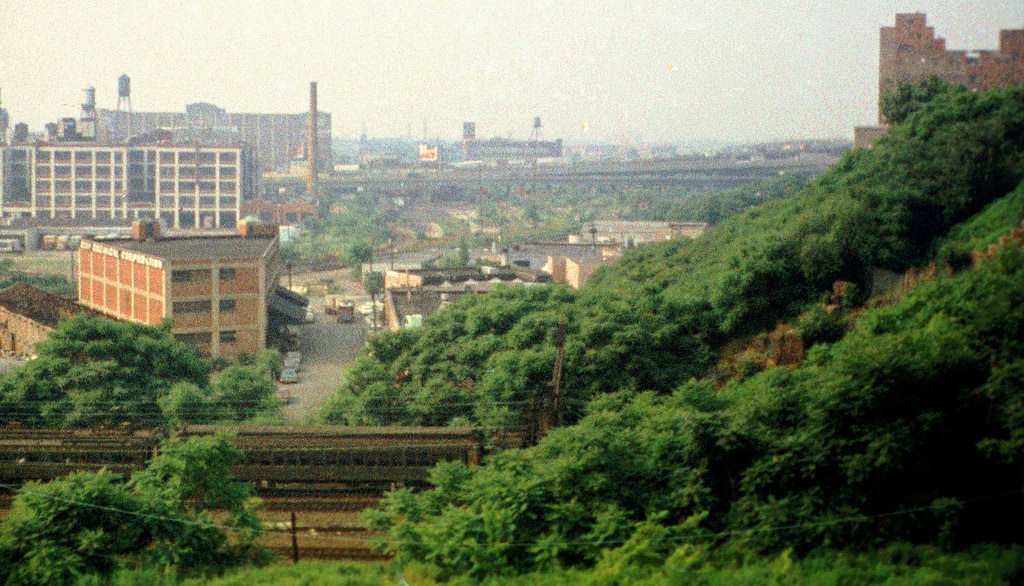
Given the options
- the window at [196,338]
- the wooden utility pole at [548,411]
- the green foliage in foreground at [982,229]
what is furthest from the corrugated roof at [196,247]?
the green foliage in foreground at [982,229]

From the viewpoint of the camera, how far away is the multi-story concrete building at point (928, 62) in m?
6.12

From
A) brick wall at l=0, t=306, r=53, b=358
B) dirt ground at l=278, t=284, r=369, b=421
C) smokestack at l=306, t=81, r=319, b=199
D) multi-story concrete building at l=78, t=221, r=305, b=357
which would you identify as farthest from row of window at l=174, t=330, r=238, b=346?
smokestack at l=306, t=81, r=319, b=199

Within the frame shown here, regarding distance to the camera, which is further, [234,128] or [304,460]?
[234,128]

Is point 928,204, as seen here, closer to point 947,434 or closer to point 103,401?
point 947,434

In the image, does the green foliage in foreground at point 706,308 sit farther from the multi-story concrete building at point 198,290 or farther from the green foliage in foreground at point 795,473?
the multi-story concrete building at point 198,290

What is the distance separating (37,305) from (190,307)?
4.55ft

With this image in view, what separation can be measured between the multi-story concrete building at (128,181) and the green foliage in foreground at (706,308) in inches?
698

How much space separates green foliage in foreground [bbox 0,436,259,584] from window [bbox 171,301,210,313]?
6988mm

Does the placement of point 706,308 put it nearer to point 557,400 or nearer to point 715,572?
point 557,400

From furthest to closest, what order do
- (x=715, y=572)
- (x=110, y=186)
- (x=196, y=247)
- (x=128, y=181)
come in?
(x=110, y=186) → (x=128, y=181) → (x=196, y=247) → (x=715, y=572)

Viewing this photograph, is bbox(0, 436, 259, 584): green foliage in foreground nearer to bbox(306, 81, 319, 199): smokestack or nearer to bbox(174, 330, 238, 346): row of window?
bbox(174, 330, 238, 346): row of window

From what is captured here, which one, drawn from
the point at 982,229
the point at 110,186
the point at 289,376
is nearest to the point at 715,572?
the point at 982,229

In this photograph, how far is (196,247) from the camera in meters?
12.1

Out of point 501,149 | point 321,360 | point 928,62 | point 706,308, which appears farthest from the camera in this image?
point 501,149
